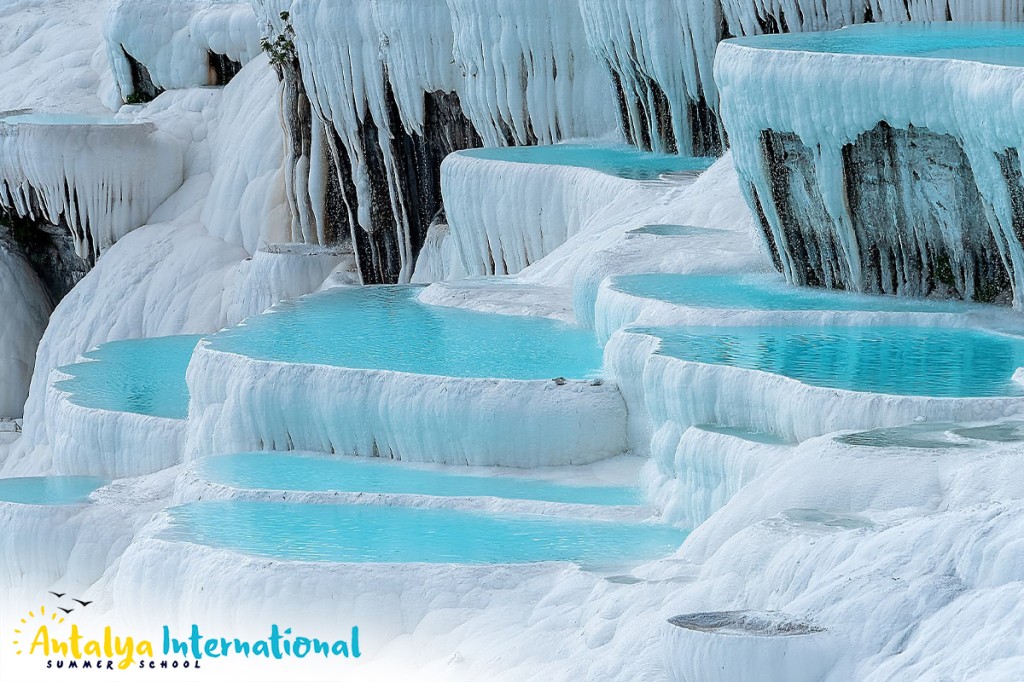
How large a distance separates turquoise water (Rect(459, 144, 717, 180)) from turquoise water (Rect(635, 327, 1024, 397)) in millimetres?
4471

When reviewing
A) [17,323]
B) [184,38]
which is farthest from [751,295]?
[17,323]

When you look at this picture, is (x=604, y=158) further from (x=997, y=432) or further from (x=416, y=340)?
(x=997, y=432)

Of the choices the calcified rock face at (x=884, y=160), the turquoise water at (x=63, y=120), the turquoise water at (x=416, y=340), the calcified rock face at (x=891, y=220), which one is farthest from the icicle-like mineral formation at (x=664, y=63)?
the turquoise water at (x=63, y=120)

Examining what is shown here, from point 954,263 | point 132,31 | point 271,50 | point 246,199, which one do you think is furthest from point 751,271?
point 132,31

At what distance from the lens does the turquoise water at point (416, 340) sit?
34.7 feet

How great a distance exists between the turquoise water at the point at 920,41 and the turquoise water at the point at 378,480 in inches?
114

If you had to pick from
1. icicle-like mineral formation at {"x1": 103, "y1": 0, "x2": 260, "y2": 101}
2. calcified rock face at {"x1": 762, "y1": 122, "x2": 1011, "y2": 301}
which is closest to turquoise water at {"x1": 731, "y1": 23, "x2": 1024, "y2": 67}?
calcified rock face at {"x1": 762, "y1": 122, "x2": 1011, "y2": 301}

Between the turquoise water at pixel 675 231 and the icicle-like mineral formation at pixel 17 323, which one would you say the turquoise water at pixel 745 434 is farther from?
the icicle-like mineral formation at pixel 17 323

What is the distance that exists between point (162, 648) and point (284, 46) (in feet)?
36.5

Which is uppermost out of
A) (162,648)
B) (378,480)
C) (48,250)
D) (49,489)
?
(378,480)

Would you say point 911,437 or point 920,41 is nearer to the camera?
point 911,437

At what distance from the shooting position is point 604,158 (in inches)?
605

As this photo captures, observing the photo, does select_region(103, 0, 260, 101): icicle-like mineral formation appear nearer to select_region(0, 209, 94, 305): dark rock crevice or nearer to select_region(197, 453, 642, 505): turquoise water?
select_region(0, 209, 94, 305): dark rock crevice

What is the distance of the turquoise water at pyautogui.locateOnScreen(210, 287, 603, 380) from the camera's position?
1058 cm
